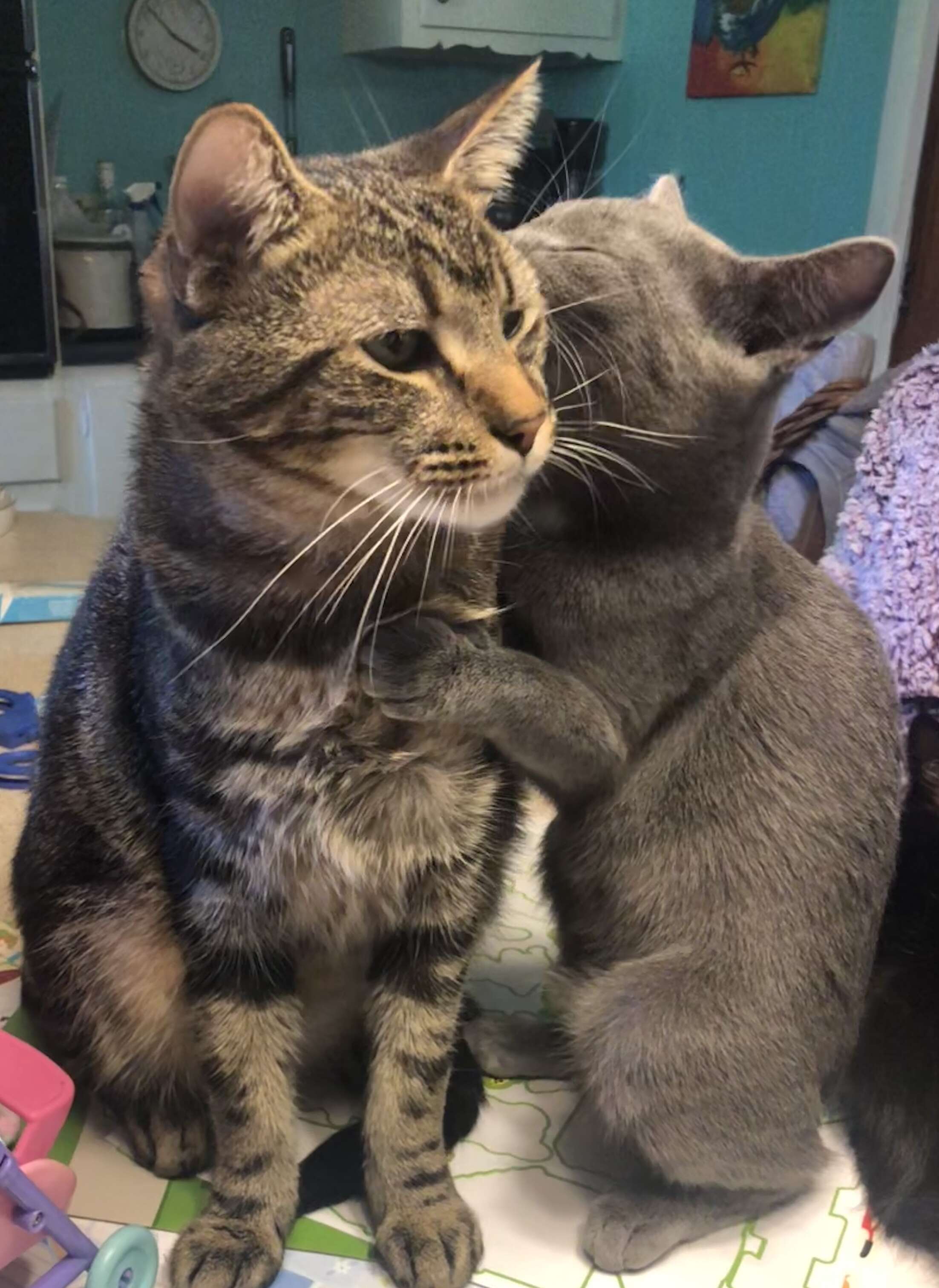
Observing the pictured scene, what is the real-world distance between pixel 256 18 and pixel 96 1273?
327 centimetres

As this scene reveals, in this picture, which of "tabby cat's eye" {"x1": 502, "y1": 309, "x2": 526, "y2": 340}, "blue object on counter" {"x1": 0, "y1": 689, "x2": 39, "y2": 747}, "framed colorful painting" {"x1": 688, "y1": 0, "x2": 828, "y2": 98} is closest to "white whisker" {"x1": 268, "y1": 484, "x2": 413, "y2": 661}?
"tabby cat's eye" {"x1": 502, "y1": 309, "x2": 526, "y2": 340}

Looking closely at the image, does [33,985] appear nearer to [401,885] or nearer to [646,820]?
[401,885]

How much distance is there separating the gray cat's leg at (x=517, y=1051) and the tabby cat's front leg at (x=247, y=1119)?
10.0 inches

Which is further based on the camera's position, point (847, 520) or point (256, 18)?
point (256, 18)

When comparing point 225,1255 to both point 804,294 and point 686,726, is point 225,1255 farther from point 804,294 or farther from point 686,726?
point 804,294

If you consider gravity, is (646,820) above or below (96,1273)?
above

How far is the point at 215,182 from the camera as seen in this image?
0.68 m

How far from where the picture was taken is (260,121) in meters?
0.67

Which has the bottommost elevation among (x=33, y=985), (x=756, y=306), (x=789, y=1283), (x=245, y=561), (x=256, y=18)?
(x=789, y=1283)

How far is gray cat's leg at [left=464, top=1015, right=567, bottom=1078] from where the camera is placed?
3.59 feet

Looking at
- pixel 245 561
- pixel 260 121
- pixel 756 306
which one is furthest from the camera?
pixel 756 306

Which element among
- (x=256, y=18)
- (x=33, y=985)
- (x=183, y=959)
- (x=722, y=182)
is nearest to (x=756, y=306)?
(x=183, y=959)

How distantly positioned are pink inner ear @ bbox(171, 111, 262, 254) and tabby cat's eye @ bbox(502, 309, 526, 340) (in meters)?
0.21

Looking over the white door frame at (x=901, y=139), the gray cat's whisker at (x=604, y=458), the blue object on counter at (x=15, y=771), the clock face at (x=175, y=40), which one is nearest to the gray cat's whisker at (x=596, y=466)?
the gray cat's whisker at (x=604, y=458)
